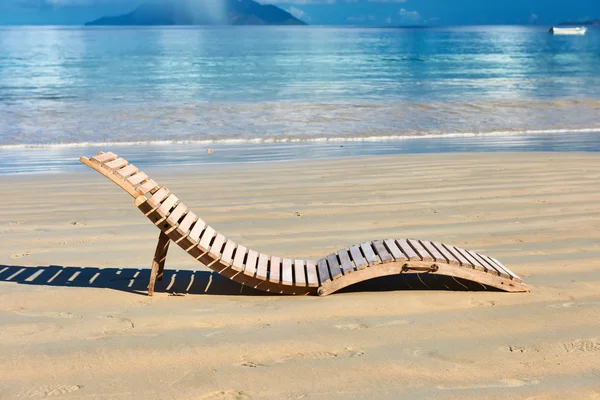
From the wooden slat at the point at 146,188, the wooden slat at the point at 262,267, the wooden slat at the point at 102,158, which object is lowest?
the wooden slat at the point at 262,267

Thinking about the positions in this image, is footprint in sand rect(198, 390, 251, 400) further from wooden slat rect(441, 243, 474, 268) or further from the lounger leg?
wooden slat rect(441, 243, 474, 268)

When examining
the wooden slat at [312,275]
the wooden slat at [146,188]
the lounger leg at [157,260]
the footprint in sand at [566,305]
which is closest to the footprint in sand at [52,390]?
the lounger leg at [157,260]

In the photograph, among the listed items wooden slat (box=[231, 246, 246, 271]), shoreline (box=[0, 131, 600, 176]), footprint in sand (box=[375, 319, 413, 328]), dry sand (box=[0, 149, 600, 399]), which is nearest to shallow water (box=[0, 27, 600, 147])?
shoreline (box=[0, 131, 600, 176])

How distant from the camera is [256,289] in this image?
516 centimetres

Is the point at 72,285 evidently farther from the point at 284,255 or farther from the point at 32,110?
the point at 32,110

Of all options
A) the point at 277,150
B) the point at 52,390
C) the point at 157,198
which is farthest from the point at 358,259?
the point at 277,150

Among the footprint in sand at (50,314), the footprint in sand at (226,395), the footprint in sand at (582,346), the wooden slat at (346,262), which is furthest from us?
the wooden slat at (346,262)

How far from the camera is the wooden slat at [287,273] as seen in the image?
4957 mm

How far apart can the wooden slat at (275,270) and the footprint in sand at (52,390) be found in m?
1.70

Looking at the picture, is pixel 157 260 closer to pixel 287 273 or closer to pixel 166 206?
pixel 166 206

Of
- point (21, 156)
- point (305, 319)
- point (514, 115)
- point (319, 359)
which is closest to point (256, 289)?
point (305, 319)

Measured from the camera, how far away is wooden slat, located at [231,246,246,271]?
16.3 ft

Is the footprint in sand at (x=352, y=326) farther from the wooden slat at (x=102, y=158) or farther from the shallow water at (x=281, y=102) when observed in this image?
the shallow water at (x=281, y=102)

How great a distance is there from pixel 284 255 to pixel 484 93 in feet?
73.9
